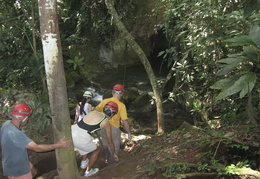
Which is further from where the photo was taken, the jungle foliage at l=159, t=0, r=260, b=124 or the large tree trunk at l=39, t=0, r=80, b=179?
the large tree trunk at l=39, t=0, r=80, b=179

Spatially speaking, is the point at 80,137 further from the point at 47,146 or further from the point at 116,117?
the point at 47,146

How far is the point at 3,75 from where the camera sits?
7934 mm

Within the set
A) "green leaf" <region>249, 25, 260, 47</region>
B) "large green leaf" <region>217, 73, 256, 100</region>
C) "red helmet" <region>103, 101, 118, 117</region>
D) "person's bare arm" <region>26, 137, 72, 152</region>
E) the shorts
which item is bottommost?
the shorts

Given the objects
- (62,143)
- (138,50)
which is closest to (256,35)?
(62,143)

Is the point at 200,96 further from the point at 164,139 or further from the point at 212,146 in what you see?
the point at 212,146

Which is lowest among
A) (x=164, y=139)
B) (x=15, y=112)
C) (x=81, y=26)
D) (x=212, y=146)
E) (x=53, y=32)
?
(x=164, y=139)

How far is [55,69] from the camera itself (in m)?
2.72

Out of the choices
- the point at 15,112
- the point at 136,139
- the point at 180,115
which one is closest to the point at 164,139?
the point at 136,139

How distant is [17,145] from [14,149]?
0.10 metres

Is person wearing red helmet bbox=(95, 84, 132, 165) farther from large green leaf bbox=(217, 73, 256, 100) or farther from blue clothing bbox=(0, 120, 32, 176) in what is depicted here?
large green leaf bbox=(217, 73, 256, 100)

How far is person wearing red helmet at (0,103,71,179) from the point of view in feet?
9.38

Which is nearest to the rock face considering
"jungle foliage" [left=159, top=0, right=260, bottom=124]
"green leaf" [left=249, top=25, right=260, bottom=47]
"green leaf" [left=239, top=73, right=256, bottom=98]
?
"jungle foliage" [left=159, top=0, right=260, bottom=124]

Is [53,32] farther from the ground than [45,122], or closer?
farther from the ground

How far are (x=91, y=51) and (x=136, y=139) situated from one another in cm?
933
